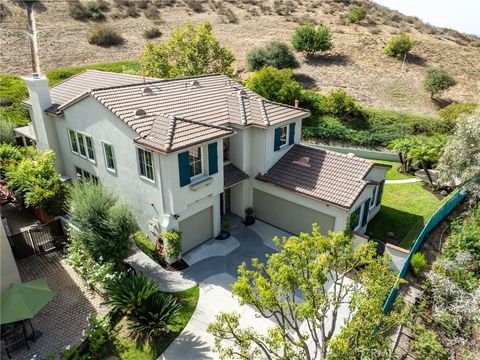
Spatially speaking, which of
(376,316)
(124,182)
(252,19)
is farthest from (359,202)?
(252,19)

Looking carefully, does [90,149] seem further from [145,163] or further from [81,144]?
[145,163]

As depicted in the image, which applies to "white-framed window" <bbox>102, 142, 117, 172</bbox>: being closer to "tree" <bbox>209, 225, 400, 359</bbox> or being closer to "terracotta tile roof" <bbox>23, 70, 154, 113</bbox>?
"terracotta tile roof" <bbox>23, 70, 154, 113</bbox>

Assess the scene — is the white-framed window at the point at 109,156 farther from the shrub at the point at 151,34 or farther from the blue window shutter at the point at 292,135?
the shrub at the point at 151,34

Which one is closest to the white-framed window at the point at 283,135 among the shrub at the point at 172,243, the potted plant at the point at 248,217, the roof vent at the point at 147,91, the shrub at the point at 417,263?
the potted plant at the point at 248,217

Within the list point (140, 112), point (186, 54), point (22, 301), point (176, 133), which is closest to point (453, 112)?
point (186, 54)

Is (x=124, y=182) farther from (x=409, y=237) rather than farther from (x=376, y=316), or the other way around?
(x=409, y=237)
